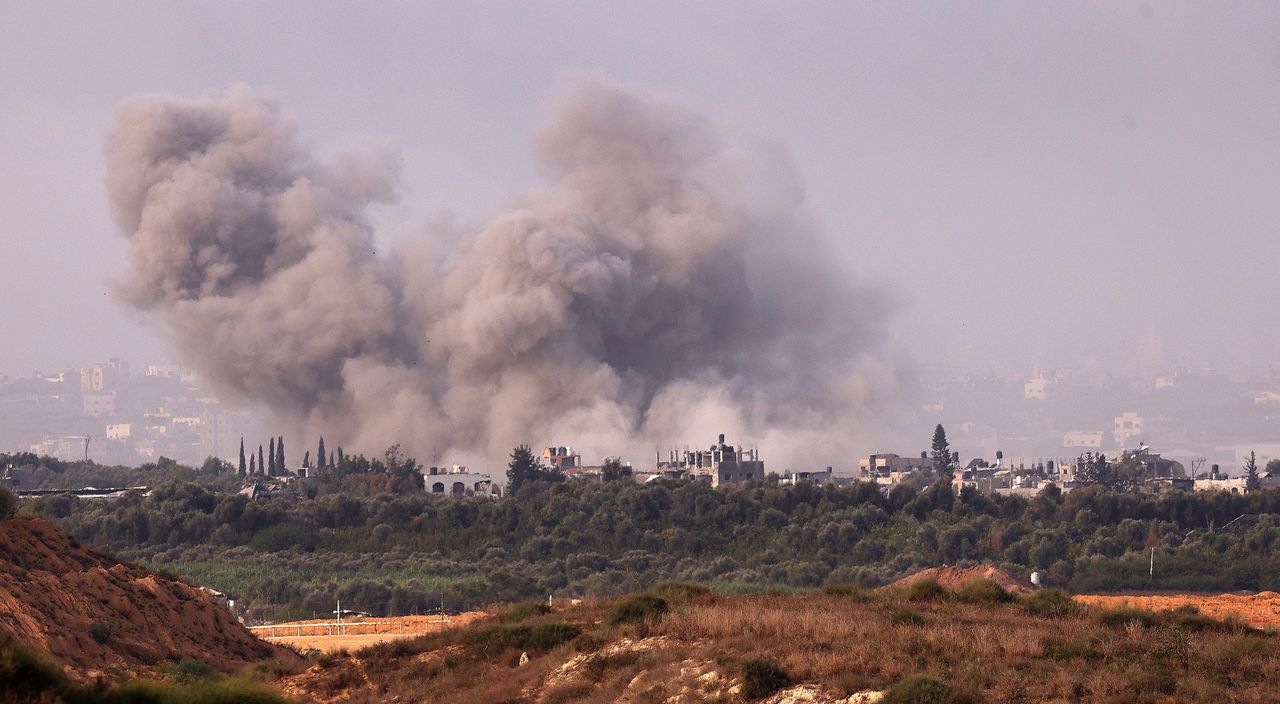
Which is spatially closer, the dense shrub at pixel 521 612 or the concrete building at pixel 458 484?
the dense shrub at pixel 521 612

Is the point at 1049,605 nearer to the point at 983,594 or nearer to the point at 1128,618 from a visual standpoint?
the point at 983,594

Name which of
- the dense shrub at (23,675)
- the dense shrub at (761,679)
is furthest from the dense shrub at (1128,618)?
the dense shrub at (23,675)

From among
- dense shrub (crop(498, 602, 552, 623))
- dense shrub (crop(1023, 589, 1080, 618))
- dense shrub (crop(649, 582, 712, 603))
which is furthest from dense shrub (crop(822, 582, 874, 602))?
dense shrub (crop(498, 602, 552, 623))

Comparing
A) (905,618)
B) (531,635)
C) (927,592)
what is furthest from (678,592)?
(905,618)

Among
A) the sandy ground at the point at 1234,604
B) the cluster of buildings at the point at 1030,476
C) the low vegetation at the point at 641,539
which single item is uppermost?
the cluster of buildings at the point at 1030,476

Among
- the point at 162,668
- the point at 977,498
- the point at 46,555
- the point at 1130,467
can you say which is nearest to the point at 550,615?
the point at 162,668

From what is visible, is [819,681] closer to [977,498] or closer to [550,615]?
[550,615]

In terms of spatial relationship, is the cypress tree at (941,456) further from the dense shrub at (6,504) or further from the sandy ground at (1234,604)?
the dense shrub at (6,504)

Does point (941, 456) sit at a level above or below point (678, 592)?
above
